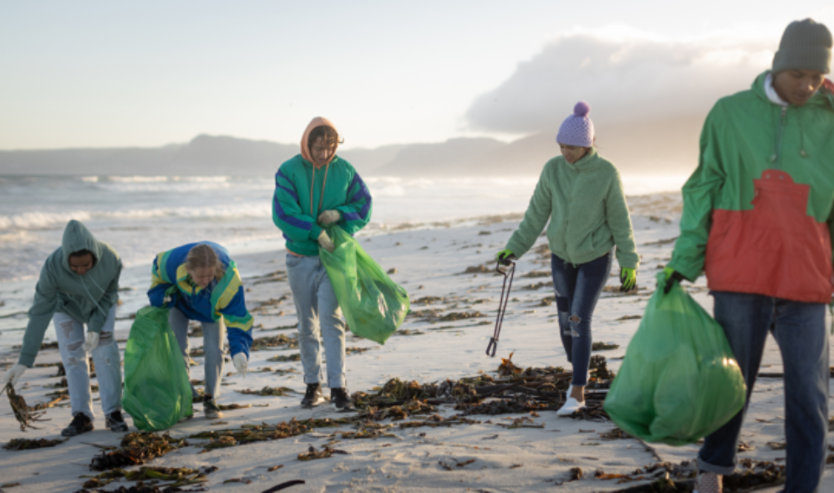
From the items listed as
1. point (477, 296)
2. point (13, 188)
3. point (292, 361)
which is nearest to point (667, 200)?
point (477, 296)

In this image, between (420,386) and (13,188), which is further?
(13,188)

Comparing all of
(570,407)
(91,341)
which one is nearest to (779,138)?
(570,407)

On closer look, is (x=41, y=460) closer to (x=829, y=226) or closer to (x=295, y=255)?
(x=295, y=255)

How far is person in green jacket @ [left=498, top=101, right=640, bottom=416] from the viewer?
4.15m

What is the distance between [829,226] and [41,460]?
156 inches

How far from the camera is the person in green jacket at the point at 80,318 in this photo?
4.39 metres

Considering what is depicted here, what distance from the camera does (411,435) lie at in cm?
382

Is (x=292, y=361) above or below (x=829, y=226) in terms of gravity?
below

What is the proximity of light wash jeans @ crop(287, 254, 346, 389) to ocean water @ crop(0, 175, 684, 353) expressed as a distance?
195 inches

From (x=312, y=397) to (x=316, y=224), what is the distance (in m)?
1.16

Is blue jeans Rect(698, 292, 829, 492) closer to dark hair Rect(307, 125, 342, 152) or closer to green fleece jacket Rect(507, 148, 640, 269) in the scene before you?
green fleece jacket Rect(507, 148, 640, 269)

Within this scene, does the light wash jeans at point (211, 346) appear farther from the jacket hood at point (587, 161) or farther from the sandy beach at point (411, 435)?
the jacket hood at point (587, 161)

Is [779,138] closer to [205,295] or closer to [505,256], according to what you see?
[505,256]

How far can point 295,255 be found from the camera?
480 centimetres
